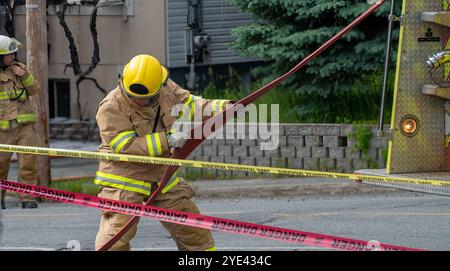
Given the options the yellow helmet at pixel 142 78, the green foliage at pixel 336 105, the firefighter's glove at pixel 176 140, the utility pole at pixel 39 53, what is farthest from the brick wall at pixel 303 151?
the yellow helmet at pixel 142 78

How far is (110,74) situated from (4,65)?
325 cm

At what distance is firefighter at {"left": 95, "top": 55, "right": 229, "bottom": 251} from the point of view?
23.5ft

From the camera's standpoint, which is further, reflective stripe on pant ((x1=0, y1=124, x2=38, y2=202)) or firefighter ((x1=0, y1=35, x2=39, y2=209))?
reflective stripe on pant ((x1=0, y1=124, x2=38, y2=202))

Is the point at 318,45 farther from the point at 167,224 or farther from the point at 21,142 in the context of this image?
the point at 167,224

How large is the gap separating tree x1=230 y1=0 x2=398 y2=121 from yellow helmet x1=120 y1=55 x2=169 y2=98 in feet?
20.3

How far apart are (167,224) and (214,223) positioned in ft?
2.49

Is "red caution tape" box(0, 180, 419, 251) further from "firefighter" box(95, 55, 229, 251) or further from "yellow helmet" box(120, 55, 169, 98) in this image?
"yellow helmet" box(120, 55, 169, 98)

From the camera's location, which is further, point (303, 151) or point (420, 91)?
point (303, 151)

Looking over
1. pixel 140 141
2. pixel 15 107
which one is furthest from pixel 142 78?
pixel 15 107

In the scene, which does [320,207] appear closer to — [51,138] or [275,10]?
[275,10]

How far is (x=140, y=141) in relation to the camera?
724cm

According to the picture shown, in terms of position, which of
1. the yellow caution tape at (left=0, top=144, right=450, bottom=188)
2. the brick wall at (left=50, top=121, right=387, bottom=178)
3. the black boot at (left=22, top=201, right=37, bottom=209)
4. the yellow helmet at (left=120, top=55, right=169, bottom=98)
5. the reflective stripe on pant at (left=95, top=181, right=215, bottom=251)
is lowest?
the black boot at (left=22, top=201, right=37, bottom=209)

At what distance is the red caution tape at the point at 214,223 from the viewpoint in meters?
6.42

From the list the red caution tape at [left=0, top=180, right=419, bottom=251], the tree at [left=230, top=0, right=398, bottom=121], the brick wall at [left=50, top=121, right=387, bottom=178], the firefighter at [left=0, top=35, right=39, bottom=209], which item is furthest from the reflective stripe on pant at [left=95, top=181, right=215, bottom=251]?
the brick wall at [left=50, top=121, right=387, bottom=178]
